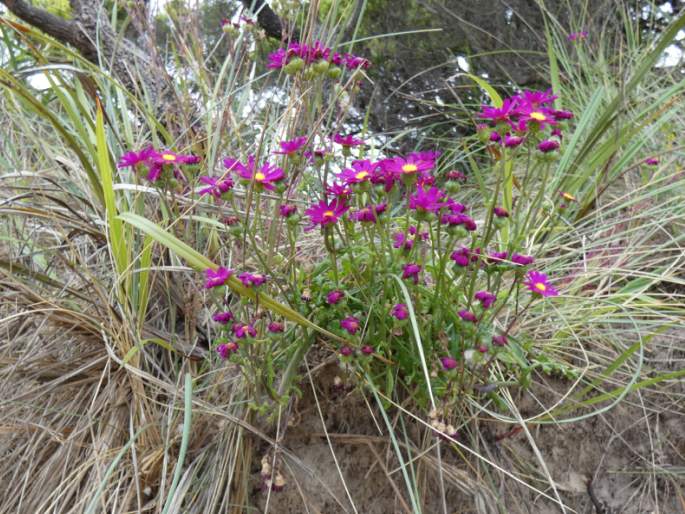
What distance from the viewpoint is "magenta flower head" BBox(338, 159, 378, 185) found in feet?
2.52

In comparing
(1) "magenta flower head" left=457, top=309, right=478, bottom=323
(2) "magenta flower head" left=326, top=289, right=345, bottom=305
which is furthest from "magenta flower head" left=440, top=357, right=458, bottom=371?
(2) "magenta flower head" left=326, top=289, right=345, bottom=305

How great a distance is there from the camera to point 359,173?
2.57ft

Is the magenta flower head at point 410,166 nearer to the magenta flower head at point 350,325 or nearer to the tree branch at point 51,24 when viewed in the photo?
the magenta flower head at point 350,325

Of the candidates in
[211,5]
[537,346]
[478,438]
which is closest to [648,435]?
[537,346]

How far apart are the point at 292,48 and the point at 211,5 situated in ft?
8.73

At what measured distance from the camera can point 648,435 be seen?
108 centimetres

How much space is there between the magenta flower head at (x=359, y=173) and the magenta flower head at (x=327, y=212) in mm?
33

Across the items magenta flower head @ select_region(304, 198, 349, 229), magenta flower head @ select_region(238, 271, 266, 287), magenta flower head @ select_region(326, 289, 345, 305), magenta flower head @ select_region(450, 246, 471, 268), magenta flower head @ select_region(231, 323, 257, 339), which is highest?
magenta flower head @ select_region(304, 198, 349, 229)

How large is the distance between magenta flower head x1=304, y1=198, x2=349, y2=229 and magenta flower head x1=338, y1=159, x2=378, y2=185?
0.11 ft

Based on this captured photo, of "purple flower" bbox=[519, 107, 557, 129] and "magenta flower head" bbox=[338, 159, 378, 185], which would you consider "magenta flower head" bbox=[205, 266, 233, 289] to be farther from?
"purple flower" bbox=[519, 107, 557, 129]

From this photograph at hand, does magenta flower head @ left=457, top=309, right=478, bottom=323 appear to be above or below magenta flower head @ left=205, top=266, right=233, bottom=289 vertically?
below

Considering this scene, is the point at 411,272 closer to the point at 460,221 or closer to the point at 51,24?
the point at 460,221

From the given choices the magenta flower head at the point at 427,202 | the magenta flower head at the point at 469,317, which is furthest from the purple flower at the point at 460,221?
the magenta flower head at the point at 469,317

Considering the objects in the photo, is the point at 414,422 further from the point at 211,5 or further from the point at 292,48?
the point at 211,5
